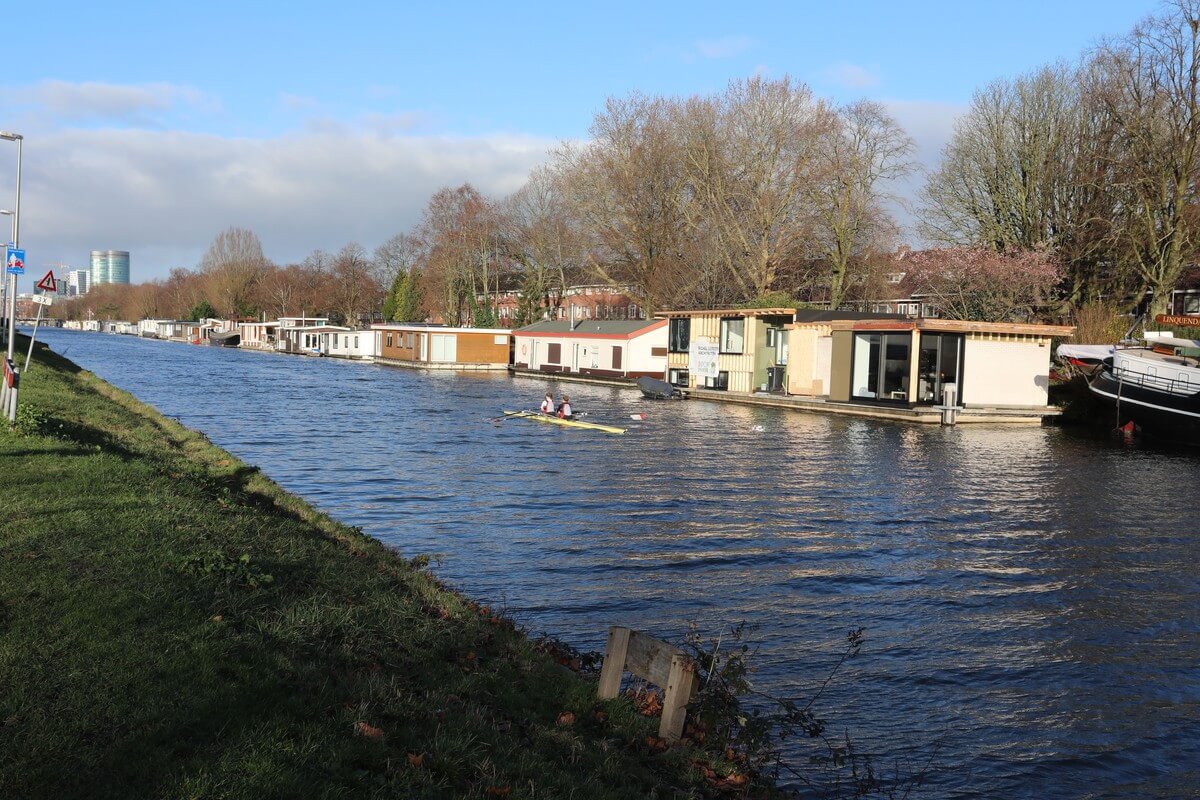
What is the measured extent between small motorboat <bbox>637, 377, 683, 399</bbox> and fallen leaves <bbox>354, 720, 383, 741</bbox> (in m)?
47.3

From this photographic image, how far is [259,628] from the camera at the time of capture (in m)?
8.12

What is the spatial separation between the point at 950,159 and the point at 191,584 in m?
53.5

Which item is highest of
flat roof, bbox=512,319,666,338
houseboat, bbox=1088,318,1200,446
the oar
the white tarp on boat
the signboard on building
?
the signboard on building

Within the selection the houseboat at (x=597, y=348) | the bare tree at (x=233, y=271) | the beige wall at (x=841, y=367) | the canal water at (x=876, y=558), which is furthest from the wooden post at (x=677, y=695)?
the bare tree at (x=233, y=271)

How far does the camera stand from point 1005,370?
4259 cm

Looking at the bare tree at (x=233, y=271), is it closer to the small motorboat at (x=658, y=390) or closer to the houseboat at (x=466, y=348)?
the houseboat at (x=466, y=348)

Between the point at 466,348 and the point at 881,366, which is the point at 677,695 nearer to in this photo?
the point at 881,366

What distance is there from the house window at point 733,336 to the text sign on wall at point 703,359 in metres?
0.62

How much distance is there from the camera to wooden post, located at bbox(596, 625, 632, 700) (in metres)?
7.84

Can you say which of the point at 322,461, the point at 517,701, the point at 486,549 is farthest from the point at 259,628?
the point at 322,461

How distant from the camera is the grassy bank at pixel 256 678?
5.73 m

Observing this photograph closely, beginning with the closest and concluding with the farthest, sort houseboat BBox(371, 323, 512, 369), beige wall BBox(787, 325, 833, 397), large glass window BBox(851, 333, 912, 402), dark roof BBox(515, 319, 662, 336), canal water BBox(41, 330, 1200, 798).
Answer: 1. canal water BBox(41, 330, 1200, 798)
2. large glass window BBox(851, 333, 912, 402)
3. beige wall BBox(787, 325, 833, 397)
4. dark roof BBox(515, 319, 662, 336)
5. houseboat BBox(371, 323, 512, 369)

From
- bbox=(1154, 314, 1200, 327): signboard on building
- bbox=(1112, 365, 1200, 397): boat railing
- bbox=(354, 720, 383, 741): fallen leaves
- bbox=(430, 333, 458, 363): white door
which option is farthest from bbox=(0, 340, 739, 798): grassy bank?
bbox=(430, 333, 458, 363): white door

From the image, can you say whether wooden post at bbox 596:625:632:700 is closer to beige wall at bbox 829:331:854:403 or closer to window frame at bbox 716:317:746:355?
beige wall at bbox 829:331:854:403
